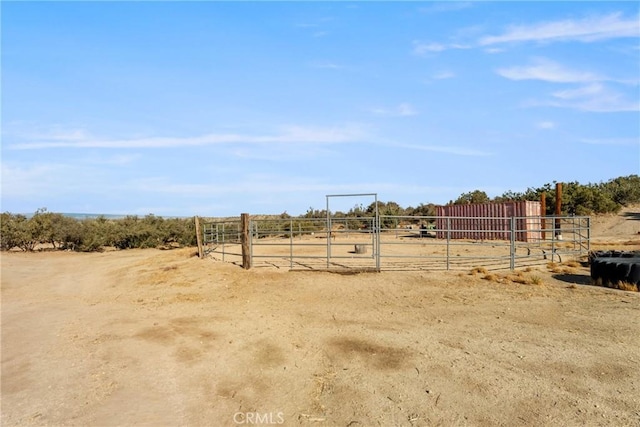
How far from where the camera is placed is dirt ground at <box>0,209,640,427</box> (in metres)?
4.62

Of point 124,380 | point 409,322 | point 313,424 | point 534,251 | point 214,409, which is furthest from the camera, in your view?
point 534,251

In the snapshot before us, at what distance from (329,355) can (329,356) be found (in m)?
0.04

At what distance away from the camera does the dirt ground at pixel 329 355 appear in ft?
15.1

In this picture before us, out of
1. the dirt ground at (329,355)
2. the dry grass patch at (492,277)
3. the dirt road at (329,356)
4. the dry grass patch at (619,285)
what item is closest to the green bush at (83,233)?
the dirt ground at (329,355)

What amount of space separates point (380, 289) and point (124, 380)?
22.6 ft

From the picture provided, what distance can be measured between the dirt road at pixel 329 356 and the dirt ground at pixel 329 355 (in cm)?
3

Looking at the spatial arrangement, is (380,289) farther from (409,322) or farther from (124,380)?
(124,380)

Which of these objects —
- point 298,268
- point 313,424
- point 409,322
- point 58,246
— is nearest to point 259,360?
point 313,424

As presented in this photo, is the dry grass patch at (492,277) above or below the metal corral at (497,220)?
below

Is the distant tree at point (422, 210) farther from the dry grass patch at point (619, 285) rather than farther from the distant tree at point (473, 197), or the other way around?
the dry grass patch at point (619, 285)

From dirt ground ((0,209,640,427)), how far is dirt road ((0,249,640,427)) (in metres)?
0.03

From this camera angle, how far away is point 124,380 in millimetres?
5508

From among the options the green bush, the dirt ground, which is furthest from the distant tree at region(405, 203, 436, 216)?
the dirt ground

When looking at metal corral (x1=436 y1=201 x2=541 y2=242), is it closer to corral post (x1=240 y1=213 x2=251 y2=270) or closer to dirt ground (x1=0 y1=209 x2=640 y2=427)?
corral post (x1=240 y1=213 x2=251 y2=270)
